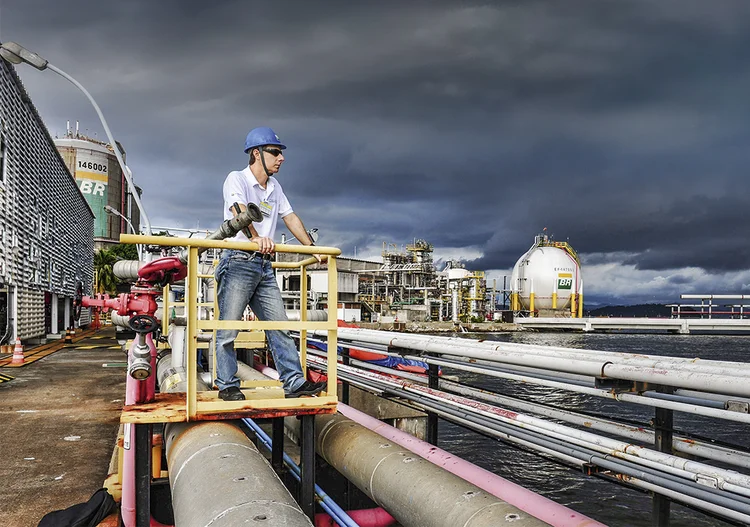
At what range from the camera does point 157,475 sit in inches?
211

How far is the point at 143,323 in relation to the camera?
4055 millimetres

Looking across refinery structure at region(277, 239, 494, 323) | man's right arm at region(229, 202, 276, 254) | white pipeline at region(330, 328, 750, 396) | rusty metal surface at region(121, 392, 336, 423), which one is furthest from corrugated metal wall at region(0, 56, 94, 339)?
refinery structure at region(277, 239, 494, 323)

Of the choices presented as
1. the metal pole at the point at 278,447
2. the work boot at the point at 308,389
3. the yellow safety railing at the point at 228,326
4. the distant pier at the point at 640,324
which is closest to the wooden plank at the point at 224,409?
the yellow safety railing at the point at 228,326

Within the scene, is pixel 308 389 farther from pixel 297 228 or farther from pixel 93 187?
pixel 93 187

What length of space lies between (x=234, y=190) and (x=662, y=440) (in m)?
3.30

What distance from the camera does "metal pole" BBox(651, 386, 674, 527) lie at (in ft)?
11.2

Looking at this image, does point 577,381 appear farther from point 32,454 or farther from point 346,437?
point 32,454

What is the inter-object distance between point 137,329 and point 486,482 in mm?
2526

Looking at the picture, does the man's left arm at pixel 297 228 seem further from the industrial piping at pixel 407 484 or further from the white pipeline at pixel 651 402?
the white pipeline at pixel 651 402

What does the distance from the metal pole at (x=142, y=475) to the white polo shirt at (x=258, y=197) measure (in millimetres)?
1577

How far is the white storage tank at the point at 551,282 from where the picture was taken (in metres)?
87.3

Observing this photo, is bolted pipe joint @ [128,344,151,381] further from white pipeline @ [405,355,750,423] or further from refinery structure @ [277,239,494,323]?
refinery structure @ [277,239,494,323]

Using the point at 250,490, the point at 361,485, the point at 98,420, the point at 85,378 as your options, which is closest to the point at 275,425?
the point at 361,485

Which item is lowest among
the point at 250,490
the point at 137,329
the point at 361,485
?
the point at 361,485
